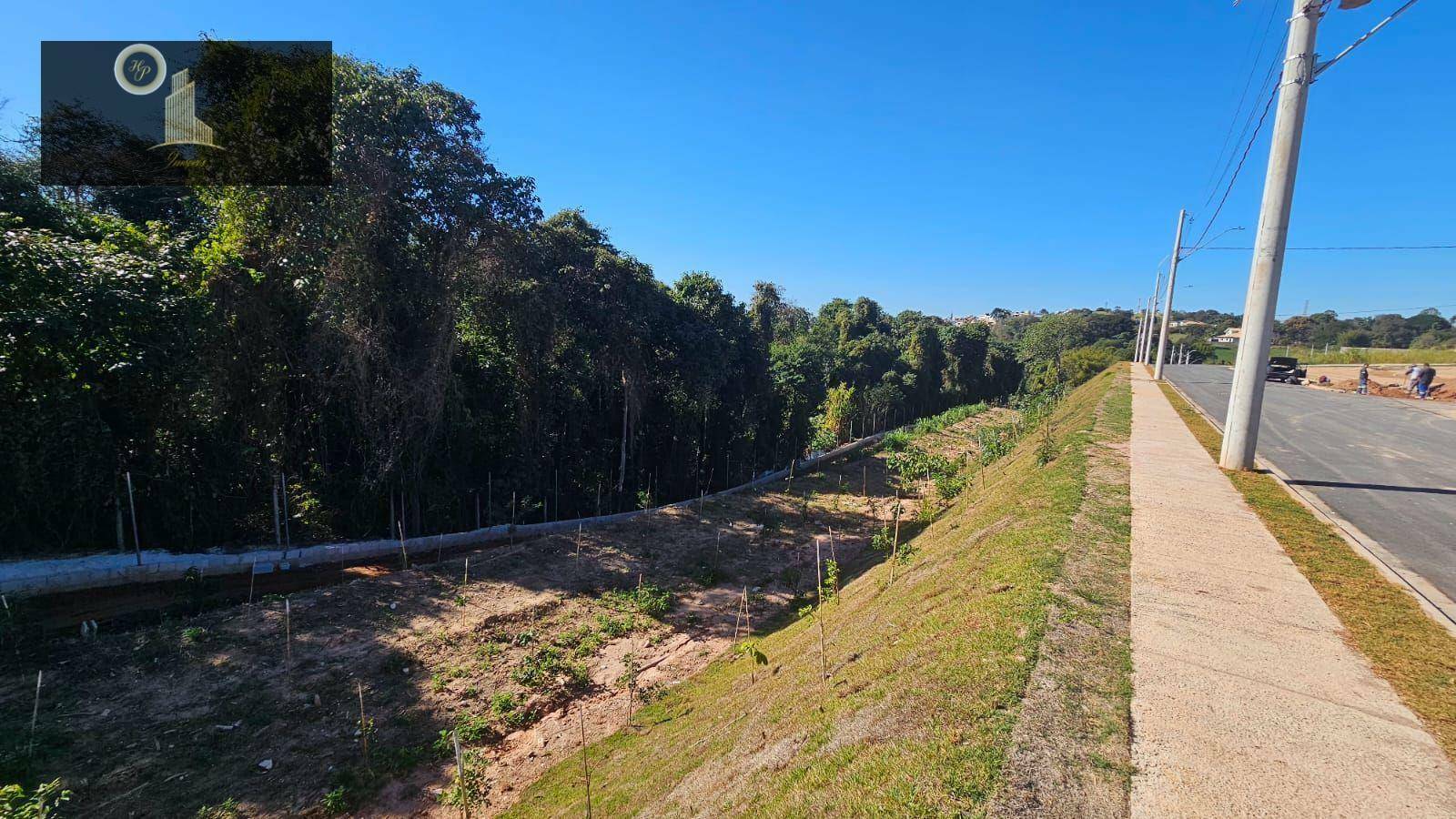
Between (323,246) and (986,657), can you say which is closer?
(986,657)

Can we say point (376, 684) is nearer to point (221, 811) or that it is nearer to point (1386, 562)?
point (221, 811)

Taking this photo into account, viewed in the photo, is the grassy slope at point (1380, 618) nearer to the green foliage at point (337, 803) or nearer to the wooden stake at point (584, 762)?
the wooden stake at point (584, 762)

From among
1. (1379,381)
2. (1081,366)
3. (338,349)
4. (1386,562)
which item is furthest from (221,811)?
(1081,366)

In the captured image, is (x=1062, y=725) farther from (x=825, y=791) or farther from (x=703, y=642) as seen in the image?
(x=703, y=642)

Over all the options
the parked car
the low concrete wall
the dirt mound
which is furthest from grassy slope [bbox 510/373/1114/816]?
the parked car

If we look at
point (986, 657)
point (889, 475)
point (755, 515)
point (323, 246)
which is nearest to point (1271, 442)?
point (889, 475)

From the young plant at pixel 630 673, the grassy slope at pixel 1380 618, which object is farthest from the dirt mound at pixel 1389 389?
the young plant at pixel 630 673
